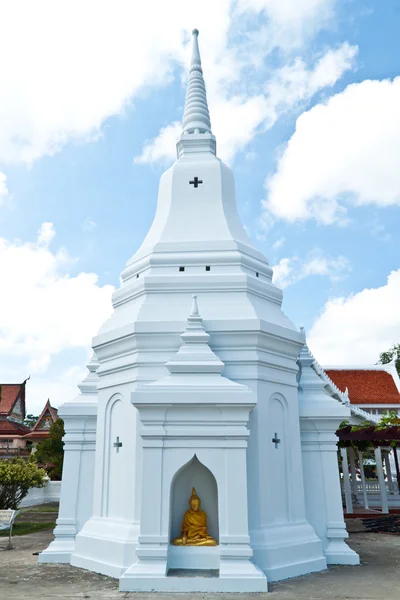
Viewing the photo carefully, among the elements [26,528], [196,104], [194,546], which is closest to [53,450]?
[26,528]

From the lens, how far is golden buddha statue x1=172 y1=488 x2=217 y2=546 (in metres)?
10.2

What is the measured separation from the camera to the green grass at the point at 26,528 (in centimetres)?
1819

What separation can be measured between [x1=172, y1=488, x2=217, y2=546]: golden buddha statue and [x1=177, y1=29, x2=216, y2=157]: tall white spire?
32.7 feet

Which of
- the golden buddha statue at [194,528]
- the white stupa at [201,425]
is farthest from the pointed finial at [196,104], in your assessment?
the golden buddha statue at [194,528]

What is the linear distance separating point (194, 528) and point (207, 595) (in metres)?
1.46

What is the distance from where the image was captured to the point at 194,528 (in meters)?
10.3

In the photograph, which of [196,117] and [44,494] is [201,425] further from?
[44,494]

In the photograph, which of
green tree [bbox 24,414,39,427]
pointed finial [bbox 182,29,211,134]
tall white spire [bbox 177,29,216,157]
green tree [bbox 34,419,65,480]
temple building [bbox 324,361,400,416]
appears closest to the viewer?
tall white spire [bbox 177,29,216,157]

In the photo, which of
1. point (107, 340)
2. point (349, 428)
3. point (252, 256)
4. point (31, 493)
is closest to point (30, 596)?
point (107, 340)

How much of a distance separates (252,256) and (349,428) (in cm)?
1229

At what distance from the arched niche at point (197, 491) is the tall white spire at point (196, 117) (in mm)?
9357

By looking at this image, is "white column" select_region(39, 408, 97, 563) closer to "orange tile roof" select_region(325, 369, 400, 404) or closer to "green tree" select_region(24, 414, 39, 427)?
"orange tile roof" select_region(325, 369, 400, 404)

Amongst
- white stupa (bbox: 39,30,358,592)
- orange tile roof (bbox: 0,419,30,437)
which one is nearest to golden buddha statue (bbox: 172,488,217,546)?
white stupa (bbox: 39,30,358,592)

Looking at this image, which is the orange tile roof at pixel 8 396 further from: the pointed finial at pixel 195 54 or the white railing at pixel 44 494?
the pointed finial at pixel 195 54
